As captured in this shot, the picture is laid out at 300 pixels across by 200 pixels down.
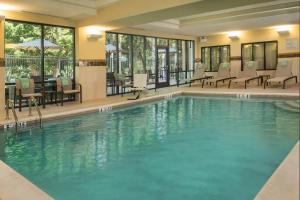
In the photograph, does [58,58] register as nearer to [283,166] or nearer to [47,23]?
[47,23]

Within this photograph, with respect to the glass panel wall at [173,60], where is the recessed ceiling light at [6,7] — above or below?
above

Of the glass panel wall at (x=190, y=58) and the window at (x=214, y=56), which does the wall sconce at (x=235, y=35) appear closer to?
the window at (x=214, y=56)

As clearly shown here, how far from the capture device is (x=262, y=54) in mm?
15414

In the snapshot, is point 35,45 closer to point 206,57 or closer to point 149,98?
point 149,98

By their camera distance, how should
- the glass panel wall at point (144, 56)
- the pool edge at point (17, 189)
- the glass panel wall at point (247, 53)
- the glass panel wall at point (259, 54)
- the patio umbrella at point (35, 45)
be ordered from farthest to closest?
the glass panel wall at point (247, 53) < the glass panel wall at point (259, 54) < the glass panel wall at point (144, 56) < the patio umbrella at point (35, 45) < the pool edge at point (17, 189)

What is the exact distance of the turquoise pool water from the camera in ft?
12.3

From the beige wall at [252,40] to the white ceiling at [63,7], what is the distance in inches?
337

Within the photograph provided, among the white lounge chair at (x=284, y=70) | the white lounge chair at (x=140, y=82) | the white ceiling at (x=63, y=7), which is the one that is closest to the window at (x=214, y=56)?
the white lounge chair at (x=284, y=70)

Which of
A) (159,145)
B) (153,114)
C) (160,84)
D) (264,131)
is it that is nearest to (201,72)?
(160,84)

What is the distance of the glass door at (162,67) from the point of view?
1498 cm

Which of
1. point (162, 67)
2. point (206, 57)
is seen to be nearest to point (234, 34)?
point (206, 57)

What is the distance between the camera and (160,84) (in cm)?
1523

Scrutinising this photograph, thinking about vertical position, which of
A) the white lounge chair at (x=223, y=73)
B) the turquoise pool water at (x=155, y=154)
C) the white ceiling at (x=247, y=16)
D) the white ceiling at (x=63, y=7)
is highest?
the white ceiling at (x=247, y=16)

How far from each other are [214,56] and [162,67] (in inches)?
142
